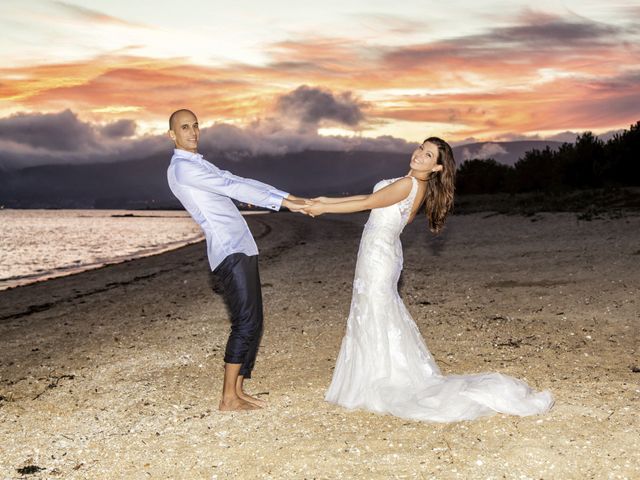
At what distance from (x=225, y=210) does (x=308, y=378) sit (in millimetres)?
2959

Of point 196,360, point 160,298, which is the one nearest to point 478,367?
point 196,360

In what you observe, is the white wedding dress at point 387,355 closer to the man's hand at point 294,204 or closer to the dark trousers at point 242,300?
the man's hand at point 294,204

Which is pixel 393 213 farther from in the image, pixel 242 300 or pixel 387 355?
pixel 242 300

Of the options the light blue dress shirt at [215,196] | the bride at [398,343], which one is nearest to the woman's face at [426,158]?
the bride at [398,343]

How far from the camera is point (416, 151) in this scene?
7207mm

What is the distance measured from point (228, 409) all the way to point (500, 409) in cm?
307

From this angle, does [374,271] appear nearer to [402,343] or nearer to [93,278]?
[402,343]

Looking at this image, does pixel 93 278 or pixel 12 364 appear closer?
pixel 12 364

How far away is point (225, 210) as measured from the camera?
6.75m

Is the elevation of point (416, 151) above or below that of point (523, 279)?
above

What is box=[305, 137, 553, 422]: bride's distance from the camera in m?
6.93

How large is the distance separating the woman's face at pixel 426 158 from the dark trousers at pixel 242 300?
2117 millimetres

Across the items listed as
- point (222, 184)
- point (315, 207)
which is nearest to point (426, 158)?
point (315, 207)

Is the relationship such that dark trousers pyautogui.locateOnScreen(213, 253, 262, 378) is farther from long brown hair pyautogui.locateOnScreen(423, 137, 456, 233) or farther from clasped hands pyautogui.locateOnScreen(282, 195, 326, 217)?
long brown hair pyautogui.locateOnScreen(423, 137, 456, 233)
